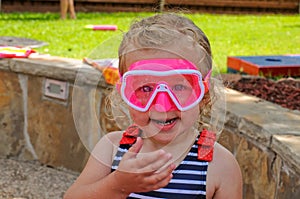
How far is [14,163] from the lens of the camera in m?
4.67

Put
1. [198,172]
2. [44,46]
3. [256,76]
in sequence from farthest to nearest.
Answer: [44,46], [256,76], [198,172]

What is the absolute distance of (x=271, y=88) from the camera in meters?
4.58

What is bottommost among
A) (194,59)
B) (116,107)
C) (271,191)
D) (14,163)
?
(14,163)

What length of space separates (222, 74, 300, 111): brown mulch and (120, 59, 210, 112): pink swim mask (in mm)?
2283

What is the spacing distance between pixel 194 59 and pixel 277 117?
138cm

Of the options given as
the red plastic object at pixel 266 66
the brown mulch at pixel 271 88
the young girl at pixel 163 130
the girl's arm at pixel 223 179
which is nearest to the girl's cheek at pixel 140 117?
the young girl at pixel 163 130

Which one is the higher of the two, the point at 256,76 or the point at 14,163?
the point at 256,76

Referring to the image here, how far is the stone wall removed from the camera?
2955 millimetres

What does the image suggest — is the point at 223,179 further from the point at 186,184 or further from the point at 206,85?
the point at 206,85

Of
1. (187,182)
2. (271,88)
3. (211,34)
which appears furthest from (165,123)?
(211,34)

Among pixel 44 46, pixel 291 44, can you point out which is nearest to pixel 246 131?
pixel 44 46

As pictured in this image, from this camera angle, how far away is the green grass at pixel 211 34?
706cm

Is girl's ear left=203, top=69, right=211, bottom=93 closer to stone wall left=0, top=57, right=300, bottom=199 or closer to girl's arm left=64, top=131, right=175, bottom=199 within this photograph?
girl's arm left=64, top=131, right=175, bottom=199

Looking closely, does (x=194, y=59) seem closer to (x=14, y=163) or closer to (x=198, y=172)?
(x=198, y=172)
